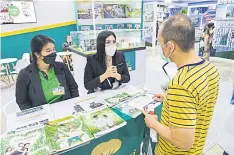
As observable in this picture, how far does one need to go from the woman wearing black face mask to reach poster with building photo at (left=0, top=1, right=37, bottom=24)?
489 cm

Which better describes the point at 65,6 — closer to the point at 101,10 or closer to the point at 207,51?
the point at 101,10

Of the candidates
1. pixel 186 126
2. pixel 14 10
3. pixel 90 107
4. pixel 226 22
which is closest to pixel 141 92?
pixel 90 107

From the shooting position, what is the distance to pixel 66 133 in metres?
1.11

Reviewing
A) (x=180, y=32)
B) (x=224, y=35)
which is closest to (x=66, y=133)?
(x=180, y=32)

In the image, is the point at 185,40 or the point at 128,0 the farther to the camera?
the point at 128,0

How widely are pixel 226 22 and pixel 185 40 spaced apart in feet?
18.9

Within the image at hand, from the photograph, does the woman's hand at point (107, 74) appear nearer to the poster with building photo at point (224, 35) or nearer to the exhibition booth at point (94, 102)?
the exhibition booth at point (94, 102)

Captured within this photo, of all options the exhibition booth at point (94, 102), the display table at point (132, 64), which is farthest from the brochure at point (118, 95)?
the display table at point (132, 64)

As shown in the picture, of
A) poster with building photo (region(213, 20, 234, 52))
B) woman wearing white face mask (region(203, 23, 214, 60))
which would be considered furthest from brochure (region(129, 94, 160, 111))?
woman wearing white face mask (region(203, 23, 214, 60))

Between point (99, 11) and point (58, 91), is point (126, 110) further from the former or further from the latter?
point (99, 11)

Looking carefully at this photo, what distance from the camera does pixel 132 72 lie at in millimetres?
4398

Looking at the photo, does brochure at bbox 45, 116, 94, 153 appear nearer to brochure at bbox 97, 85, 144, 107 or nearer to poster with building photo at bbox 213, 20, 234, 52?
brochure at bbox 97, 85, 144, 107

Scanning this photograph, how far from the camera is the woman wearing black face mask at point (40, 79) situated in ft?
5.44

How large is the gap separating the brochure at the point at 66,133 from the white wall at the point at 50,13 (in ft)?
18.3
